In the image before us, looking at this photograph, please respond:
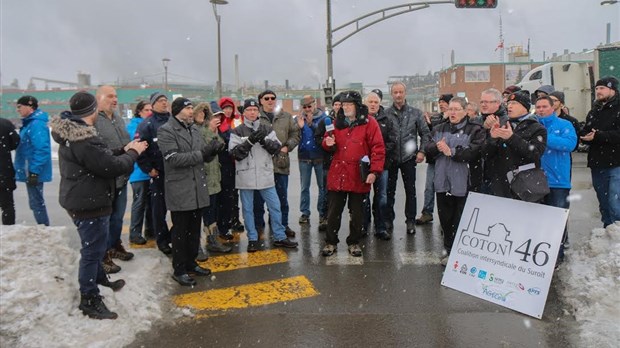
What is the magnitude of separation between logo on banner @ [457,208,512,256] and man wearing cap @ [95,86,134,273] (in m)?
3.77

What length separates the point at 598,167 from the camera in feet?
18.7

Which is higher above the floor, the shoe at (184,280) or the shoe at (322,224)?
the shoe at (322,224)

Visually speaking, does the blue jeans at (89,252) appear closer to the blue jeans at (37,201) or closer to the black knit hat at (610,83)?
the blue jeans at (37,201)

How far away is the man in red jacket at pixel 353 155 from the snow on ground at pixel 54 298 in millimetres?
2286

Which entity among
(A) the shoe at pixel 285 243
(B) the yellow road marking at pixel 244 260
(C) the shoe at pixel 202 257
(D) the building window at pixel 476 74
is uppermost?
(D) the building window at pixel 476 74

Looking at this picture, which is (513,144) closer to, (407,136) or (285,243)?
(407,136)

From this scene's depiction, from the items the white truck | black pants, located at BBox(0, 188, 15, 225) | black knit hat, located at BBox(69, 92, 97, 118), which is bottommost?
black pants, located at BBox(0, 188, 15, 225)

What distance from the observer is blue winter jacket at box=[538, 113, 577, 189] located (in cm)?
505

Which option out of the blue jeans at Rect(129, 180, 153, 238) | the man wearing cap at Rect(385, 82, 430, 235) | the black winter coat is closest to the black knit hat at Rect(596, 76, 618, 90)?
the man wearing cap at Rect(385, 82, 430, 235)

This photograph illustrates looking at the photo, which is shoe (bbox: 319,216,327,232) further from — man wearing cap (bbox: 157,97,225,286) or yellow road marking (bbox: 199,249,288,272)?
man wearing cap (bbox: 157,97,225,286)

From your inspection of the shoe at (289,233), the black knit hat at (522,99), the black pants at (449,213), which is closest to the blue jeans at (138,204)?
the shoe at (289,233)

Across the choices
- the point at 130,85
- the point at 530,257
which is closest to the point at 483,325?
the point at 530,257

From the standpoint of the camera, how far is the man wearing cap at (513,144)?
→ 4492 millimetres

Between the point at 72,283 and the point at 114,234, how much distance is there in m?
1.45
